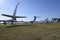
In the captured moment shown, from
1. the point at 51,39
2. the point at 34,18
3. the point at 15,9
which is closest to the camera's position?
the point at 51,39

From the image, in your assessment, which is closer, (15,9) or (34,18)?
(15,9)

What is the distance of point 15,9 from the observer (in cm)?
5981

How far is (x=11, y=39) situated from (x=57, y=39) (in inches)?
219

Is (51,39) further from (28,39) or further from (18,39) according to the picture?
(18,39)

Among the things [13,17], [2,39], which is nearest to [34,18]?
[13,17]

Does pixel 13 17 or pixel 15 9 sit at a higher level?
pixel 15 9

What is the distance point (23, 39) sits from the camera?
15.6 m

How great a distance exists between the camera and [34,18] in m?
114

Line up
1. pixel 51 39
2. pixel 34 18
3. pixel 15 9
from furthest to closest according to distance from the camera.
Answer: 1. pixel 34 18
2. pixel 15 9
3. pixel 51 39

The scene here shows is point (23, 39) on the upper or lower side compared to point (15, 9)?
lower

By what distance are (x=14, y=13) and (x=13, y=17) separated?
1986 mm

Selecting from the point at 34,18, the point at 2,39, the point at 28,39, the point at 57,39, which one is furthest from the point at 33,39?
the point at 34,18

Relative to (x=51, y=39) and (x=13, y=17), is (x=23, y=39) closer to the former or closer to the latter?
(x=51, y=39)

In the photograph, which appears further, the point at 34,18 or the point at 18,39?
the point at 34,18
